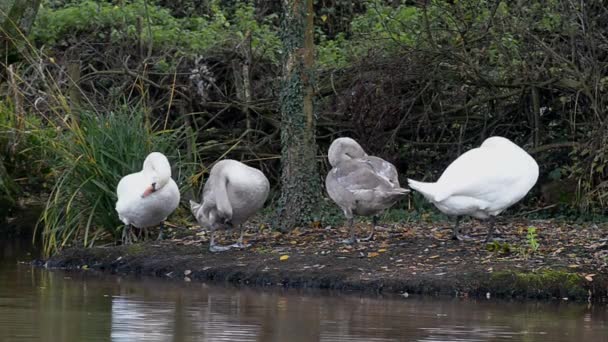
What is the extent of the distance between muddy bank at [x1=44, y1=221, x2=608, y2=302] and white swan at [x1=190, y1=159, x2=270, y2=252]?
317 millimetres

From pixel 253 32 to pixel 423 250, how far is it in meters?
7.15

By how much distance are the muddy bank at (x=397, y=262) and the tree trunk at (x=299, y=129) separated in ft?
1.03

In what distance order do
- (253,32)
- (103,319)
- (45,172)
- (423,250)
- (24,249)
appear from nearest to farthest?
(103,319)
(423,250)
(24,249)
(45,172)
(253,32)

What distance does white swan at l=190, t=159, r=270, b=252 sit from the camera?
12.3 metres

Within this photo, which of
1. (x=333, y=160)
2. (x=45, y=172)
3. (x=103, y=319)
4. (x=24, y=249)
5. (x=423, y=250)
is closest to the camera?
(x=103, y=319)

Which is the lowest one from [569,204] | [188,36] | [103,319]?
[103,319]

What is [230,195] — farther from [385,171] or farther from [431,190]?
[431,190]

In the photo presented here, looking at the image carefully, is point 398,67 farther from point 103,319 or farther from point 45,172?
point 103,319

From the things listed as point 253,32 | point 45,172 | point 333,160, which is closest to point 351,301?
point 333,160

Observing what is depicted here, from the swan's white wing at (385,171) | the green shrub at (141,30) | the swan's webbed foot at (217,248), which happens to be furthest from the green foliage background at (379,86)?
the swan's white wing at (385,171)

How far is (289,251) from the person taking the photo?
476 inches

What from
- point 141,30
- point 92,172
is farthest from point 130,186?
point 141,30

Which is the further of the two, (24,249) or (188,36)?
(188,36)

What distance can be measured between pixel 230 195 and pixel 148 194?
0.85 m
